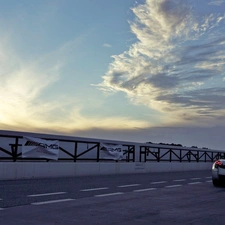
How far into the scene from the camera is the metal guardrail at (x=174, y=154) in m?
27.2

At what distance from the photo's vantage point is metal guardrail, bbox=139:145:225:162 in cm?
2720

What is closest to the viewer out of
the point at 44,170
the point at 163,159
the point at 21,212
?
the point at 21,212

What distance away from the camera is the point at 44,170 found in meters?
17.7

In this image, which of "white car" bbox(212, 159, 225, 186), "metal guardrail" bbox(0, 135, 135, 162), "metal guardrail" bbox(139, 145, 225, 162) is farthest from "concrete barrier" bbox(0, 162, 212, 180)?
"white car" bbox(212, 159, 225, 186)

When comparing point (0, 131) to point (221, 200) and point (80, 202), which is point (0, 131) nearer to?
point (80, 202)

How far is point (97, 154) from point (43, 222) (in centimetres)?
1518

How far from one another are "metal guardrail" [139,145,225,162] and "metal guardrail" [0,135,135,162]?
6.33 ft

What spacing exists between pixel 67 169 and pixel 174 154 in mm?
13846

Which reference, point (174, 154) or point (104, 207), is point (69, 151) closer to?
point (104, 207)

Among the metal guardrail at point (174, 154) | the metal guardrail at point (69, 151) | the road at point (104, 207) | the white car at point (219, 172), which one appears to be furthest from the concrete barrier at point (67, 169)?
the white car at point (219, 172)

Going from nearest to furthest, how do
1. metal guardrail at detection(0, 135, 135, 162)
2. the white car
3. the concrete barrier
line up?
the white car, the concrete barrier, metal guardrail at detection(0, 135, 135, 162)

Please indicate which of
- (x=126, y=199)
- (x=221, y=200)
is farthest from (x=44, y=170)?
(x=221, y=200)

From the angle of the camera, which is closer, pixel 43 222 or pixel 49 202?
pixel 43 222

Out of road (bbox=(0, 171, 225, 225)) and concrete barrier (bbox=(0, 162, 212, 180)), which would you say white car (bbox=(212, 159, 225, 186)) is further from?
concrete barrier (bbox=(0, 162, 212, 180))
